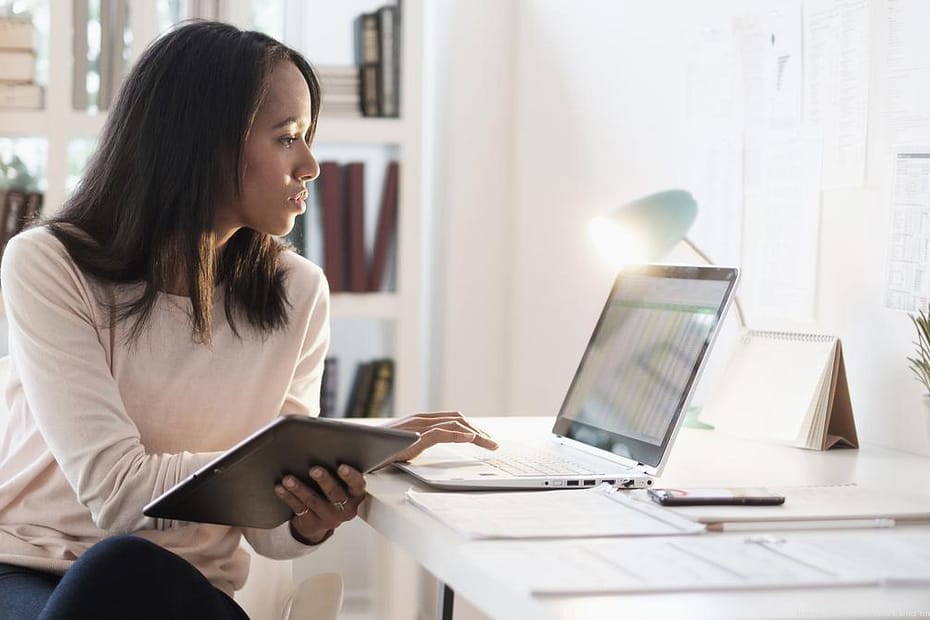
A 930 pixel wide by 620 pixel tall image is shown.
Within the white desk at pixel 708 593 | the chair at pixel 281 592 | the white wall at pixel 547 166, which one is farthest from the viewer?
the white wall at pixel 547 166

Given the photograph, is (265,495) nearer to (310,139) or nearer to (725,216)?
(310,139)

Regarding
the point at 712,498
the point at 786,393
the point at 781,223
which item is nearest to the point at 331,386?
the point at 781,223

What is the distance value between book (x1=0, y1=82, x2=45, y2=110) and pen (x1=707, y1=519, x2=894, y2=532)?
2060mm

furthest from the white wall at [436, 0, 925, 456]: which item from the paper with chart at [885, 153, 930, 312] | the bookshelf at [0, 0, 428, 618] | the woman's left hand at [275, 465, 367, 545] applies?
the woman's left hand at [275, 465, 367, 545]

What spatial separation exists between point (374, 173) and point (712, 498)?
1.77 m

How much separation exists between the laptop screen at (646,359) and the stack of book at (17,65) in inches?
62.4

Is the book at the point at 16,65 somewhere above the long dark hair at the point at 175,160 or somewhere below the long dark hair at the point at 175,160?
above

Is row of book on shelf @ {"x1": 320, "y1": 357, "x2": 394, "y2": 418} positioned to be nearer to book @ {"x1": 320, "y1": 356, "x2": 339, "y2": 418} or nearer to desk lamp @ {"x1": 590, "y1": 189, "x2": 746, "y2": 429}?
book @ {"x1": 320, "y1": 356, "x2": 339, "y2": 418}

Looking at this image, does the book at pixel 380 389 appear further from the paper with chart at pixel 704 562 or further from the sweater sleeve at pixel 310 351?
the paper with chart at pixel 704 562

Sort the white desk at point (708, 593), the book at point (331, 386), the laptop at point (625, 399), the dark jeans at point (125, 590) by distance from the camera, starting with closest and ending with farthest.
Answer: the white desk at point (708, 593) → the dark jeans at point (125, 590) → the laptop at point (625, 399) → the book at point (331, 386)

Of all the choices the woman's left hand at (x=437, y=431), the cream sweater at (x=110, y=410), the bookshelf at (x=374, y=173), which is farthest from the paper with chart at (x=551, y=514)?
the bookshelf at (x=374, y=173)

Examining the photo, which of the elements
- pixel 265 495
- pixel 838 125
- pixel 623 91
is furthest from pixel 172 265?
pixel 623 91

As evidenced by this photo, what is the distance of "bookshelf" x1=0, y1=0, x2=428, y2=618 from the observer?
2.60 m

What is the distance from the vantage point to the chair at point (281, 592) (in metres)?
1.47
